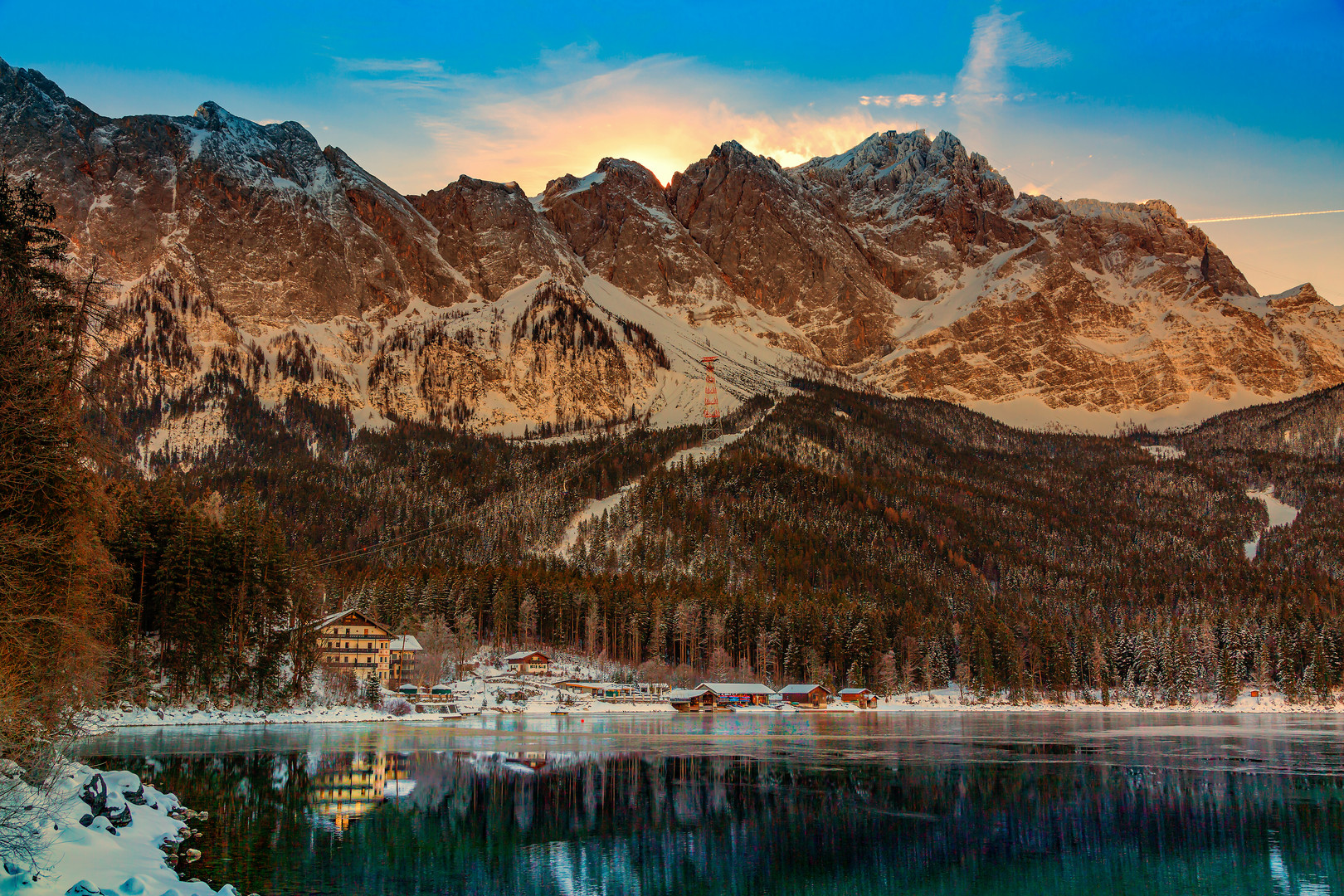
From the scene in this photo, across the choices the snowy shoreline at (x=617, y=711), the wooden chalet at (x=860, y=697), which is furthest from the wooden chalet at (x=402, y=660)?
the wooden chalet at (x=860, y=697)

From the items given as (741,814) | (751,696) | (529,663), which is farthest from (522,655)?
(741,814)

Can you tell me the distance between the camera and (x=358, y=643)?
97.2 m

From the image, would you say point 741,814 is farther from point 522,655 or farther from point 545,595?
point 545,595

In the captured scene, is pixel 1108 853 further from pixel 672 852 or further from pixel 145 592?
pixel 145 592

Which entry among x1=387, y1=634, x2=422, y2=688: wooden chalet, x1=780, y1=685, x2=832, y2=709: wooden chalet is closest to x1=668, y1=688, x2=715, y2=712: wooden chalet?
x1=780, y1=685, x2=832, y2=709: wooden chalet

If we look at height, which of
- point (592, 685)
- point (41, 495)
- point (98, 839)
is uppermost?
point (41, 495)

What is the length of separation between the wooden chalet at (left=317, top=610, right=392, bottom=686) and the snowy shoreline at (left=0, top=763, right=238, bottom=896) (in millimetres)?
65830

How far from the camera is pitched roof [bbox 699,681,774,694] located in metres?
113

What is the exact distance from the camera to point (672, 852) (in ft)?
94.0

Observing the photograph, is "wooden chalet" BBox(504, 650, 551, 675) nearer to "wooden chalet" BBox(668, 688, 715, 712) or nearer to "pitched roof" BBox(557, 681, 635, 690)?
"pitched roof" BBox(557, 681, 635, 690)

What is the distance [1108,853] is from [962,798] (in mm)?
9935

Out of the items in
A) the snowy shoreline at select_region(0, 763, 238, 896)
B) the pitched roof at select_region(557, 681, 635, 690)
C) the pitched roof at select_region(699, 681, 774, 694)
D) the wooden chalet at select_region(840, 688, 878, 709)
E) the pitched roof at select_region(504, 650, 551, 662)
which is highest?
the snowy shoreline at select_region(0, 763, 238, 896)

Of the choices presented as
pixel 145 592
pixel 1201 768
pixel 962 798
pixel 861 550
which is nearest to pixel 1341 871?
pixel 962 798

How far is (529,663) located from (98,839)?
95247 mm
